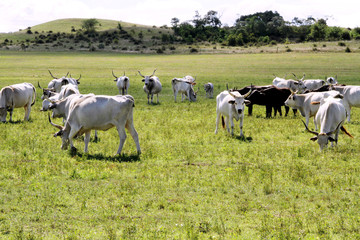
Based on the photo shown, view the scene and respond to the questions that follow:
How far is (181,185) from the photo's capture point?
1042 centimetres

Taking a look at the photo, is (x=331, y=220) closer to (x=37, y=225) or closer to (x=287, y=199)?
(x=287, y=199)

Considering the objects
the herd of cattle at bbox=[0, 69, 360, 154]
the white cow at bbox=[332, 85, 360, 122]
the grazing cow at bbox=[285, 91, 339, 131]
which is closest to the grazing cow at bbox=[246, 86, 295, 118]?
the herd of cattle at bbox=[0, 69, 360, 154]

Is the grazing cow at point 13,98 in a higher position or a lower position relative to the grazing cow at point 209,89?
→ higher

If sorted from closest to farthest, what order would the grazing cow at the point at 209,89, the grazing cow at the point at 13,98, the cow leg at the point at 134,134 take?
the cow leg at the point at 134,134, the grazing cow at the point at 13,98, the grazing cow at the point at 209,89

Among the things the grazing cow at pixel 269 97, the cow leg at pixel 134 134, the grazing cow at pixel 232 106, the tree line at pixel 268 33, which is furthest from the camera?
the tree line at pixel 268 33

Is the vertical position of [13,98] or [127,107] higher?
[127,107]

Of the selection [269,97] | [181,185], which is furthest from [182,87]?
[181,185]

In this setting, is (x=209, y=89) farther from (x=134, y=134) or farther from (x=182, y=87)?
(x=134, y=134)

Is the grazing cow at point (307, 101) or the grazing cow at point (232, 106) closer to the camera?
the grazing cow at point (232, 106)

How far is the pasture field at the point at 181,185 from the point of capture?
7.94 metres

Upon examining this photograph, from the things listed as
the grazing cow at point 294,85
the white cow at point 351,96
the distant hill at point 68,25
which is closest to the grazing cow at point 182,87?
the grazing cow at point 294,85

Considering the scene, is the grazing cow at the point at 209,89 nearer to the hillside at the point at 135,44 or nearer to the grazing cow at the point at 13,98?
the grazing cow at the point at 13,98

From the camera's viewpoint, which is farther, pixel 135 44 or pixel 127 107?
pixel 135 44

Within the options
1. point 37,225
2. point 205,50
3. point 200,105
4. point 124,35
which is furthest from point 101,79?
point 124,35
